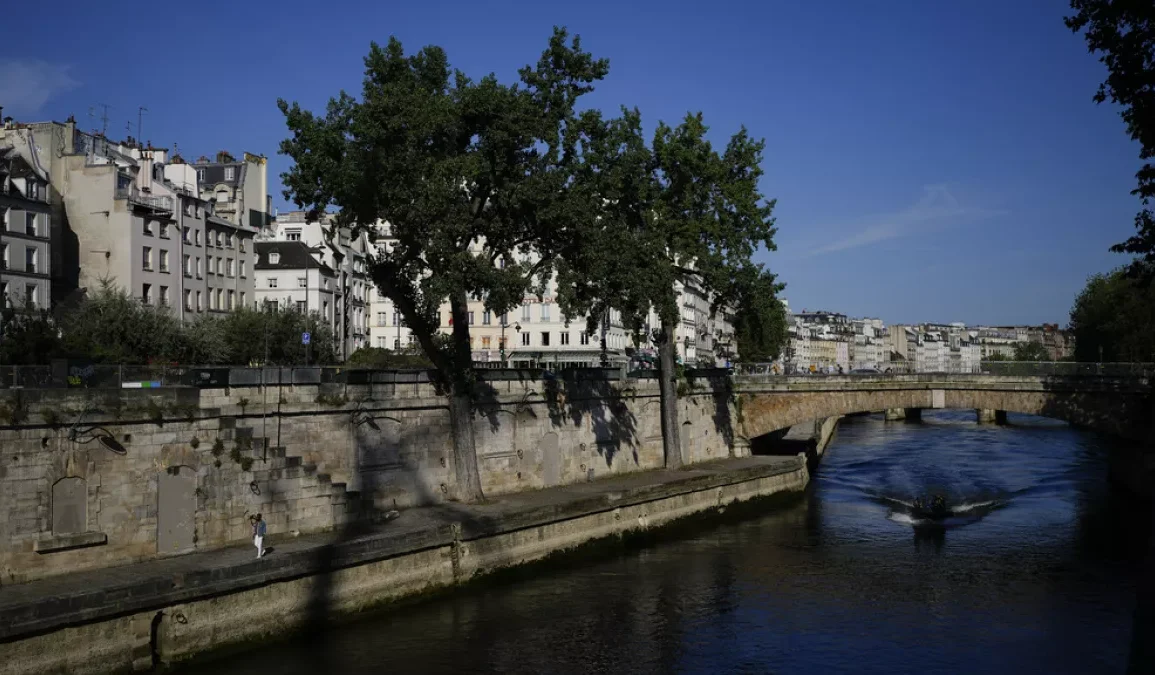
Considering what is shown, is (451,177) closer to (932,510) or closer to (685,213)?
(685,213)

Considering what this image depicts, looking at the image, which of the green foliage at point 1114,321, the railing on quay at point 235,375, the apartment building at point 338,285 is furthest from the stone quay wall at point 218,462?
the green foliage at point 1114,321

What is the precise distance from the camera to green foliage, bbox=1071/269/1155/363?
8300 cm

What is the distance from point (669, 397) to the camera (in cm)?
5453

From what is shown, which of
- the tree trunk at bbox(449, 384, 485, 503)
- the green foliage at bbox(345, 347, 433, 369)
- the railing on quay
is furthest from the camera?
the green foliage at bbox(345, 347, 433, 369)

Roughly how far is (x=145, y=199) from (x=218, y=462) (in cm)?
3895

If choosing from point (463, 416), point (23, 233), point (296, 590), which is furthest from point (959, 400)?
point (23, 233)

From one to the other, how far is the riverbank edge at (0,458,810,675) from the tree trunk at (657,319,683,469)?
10996 mm

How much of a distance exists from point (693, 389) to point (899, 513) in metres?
13.6

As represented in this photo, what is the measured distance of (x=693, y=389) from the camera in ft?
199

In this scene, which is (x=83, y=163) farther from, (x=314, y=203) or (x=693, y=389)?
(x=693, y=389)

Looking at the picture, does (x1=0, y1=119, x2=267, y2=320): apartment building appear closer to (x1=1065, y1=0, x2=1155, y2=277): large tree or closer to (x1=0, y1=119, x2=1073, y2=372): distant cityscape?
(x1=0, y1=119, x2=1073, y2=372): distant cityscape

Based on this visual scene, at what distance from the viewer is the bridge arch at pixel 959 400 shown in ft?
176

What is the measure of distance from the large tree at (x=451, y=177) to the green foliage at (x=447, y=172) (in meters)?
0.05

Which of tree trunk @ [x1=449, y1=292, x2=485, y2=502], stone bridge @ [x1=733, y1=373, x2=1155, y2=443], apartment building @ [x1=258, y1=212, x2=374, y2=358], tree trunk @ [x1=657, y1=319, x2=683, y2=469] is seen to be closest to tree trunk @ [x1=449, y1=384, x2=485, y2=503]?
tree trunk @ [x1=449, y1=292, x2=485, y2=502]
